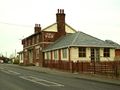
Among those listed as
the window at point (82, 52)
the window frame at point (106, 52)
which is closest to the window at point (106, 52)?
the window frame at point (106, 52)

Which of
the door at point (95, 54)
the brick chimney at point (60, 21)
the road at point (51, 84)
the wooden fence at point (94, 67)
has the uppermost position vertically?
the brick chimney at point (60, 21)

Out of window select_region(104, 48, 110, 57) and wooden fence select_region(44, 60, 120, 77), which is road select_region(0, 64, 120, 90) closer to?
wooden fence select_region(44, 60, 120, 77)

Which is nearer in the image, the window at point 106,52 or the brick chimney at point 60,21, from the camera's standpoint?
the window at point 106,52

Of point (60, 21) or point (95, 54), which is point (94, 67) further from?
point (60, 21)

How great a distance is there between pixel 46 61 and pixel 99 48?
10242 millimetres

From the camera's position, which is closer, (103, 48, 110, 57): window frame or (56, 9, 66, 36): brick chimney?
(103, 48, 110, 57): window frame

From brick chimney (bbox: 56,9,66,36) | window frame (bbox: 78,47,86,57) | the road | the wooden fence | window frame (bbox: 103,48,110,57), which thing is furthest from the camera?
brick chimney (bbox: 56,9,66,36)

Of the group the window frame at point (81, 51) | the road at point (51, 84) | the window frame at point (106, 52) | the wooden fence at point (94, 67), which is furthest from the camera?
the window frame at point (106, 52)

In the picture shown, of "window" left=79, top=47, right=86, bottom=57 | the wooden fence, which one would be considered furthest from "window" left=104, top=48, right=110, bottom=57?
the wooden fence

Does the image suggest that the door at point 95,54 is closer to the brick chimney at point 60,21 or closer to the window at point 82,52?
the window at point 82,52

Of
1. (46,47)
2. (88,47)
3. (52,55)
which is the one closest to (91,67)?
(88,47)

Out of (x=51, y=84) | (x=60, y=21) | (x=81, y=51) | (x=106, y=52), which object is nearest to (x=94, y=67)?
(x=51, y=84)

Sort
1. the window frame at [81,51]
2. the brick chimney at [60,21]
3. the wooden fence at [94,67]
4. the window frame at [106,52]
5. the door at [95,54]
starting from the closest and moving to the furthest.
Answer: the wooden fence at [94,67]
the window frame at [81,51]
the door at [95,54]
the window frame at [106,52]
the brick chimney at [60,21]

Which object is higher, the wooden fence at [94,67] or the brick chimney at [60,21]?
the brick chimney at [60,21]
